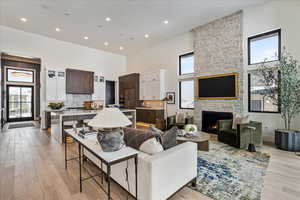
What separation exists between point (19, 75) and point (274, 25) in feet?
40.6

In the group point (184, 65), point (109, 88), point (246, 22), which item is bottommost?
point (109, 88)

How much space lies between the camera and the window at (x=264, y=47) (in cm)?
414

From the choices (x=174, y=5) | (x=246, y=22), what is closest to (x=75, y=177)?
(x=174, y=5)

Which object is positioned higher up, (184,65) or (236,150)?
(184,65)

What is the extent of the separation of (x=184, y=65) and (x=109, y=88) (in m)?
5.44

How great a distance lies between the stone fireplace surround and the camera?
184 inches

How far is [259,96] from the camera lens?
445cm

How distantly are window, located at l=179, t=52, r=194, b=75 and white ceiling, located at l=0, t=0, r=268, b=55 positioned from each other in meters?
1.07

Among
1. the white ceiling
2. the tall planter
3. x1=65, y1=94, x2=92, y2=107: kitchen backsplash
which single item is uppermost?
the white ceiling

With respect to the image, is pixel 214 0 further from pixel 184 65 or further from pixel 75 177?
pixel 75 177

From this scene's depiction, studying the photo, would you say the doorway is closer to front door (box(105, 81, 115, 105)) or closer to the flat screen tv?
front door (box(105, 81, 115, 105))

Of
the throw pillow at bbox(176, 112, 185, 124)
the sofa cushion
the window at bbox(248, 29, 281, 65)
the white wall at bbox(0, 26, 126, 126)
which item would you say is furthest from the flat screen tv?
the white wall at bbox(0, 26, 126, 126)

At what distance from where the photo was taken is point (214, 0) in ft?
13.3

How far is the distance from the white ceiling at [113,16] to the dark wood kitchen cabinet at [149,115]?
11.8 ft
